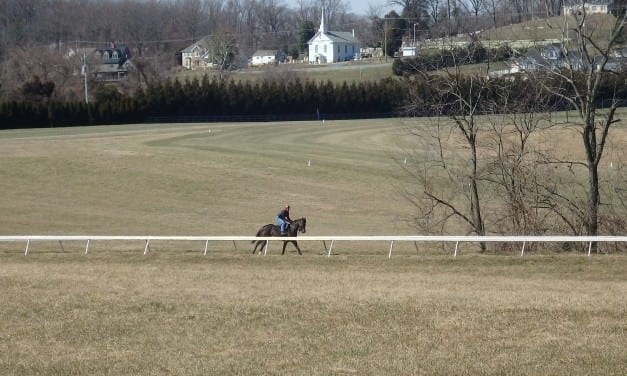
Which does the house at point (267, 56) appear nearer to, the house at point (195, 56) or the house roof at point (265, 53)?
the house roof at point (265, 53)

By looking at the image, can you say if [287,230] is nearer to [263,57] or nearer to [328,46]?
[328,46]

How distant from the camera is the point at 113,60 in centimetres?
17788

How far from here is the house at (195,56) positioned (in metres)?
182

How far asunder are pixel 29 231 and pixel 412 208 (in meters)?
17.5

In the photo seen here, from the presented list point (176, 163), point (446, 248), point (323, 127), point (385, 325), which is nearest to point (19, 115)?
point (323, 127)

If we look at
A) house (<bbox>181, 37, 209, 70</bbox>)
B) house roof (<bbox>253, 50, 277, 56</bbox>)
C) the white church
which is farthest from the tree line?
house roof (<bbox>253, 50, 277, 56</bbox>)

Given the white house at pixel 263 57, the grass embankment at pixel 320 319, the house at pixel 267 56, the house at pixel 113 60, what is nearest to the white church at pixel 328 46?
the house at pixel 267 56

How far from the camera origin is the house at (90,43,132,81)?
166 metres

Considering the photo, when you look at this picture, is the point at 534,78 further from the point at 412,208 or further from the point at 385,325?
the point at 412,208

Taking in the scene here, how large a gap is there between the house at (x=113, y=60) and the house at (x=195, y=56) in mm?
11600

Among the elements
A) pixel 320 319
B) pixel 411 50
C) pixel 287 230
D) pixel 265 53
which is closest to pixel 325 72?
pixel 265 53

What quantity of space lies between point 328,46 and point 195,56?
2754cm

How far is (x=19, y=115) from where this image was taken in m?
84.2

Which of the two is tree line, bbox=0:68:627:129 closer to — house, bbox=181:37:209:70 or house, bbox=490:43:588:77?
house, bbox=490:43:588:77
